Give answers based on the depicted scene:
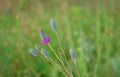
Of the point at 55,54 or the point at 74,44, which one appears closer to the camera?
the point at 55,54

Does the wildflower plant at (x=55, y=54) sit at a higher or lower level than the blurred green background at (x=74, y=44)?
lower

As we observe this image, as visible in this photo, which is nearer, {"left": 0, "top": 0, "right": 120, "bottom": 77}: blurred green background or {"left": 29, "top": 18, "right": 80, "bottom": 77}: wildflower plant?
{"left": 29, "top": 18, "right": 80, "bottom": 77}: wildflower plant

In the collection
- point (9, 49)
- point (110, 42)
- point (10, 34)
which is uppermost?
point (10, 34)

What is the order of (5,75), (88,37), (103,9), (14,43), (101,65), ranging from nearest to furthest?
(5,75), (101,65), (14,43), (88,37), (103,9)

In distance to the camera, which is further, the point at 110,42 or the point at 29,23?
the point at 29,23

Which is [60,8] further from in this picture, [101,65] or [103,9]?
[101,65]

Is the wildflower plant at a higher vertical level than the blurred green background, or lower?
lower

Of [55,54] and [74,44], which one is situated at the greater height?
[74,44]

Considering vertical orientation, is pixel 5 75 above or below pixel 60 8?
below

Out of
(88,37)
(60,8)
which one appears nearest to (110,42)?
(88,37)

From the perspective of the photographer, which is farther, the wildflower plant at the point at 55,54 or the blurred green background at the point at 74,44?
the blurred green background at the point at 74,44

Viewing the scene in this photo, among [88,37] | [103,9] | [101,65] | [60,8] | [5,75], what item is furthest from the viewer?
[60,8]
